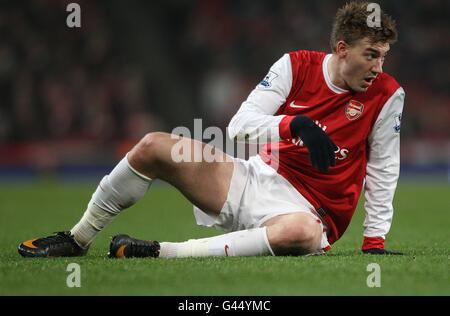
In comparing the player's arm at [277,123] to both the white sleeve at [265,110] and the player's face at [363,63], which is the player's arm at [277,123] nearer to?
the white sleeve at [265,110]

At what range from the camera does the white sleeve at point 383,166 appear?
4.45 meters

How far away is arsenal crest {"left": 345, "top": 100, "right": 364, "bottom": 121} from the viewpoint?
4.43m

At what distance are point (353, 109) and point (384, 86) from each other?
0.21 m

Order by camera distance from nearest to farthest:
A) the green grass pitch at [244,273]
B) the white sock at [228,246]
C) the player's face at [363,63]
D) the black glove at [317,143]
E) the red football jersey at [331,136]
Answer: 1. the green grass pitch at [244,273]
2. the black glove at [317,143]
3. the white sock at [228,246]
4. the player's face at [363,63]
5. the red football jersey at [331,136]

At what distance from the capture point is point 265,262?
3.91 meters

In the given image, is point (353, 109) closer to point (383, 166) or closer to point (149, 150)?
point (383, 166)

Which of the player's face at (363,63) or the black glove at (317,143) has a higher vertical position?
the player's face at (363,63)

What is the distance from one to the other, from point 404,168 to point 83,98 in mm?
5695

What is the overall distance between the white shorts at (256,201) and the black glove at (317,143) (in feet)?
1.45

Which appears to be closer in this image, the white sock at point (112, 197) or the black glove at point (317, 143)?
the black glove at point (317, 143)

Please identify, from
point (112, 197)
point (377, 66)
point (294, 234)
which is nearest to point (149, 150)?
point (112, 197)

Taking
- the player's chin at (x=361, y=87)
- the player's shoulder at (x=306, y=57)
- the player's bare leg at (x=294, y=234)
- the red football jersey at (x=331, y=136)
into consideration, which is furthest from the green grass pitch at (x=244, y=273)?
the player's shoulder at (x=306, y=57)

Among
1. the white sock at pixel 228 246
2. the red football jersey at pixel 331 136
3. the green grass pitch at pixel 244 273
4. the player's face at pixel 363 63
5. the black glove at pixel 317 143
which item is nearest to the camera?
the green grass pitch at pixel 244 273

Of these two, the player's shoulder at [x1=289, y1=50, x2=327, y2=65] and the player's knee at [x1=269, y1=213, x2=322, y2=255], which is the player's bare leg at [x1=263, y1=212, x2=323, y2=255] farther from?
the player's shoulder at [x1=289, y1=50, x2=327, y2=65]
